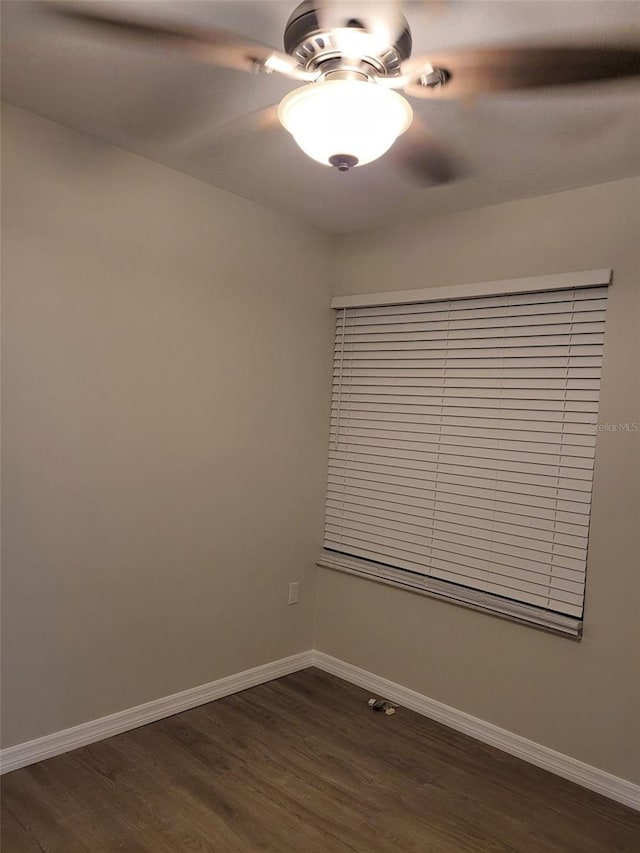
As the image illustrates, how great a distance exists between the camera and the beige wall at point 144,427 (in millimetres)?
2436

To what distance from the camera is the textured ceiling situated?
1.65m

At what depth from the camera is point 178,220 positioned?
2863 millimetres

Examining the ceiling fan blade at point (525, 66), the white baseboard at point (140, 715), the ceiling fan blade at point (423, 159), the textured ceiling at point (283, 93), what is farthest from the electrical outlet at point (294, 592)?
the ceiling fan blade at point (525, 66)

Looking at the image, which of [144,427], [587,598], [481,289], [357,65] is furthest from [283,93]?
[587,598]

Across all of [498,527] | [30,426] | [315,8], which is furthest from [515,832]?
[315,8]

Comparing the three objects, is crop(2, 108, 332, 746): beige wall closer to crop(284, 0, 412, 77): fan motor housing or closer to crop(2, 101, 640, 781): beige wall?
crop(2, 101, 640, 781): beige wall

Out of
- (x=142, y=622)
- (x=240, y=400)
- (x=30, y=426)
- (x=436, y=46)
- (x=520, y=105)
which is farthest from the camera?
(x=240, y=400)

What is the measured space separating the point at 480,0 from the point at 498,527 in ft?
6.78

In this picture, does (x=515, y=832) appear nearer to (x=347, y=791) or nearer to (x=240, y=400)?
(x=347, y=791)

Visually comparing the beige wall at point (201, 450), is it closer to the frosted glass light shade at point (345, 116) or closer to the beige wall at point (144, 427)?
the beige wall at point (144, 427)

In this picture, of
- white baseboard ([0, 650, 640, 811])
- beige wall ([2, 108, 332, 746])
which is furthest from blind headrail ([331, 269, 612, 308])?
white baseboard ([0, 650, 640, 811])

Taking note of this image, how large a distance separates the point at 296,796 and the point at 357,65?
2445 millimetres

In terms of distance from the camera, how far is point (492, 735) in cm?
289

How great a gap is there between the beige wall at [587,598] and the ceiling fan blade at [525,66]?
0.89m
